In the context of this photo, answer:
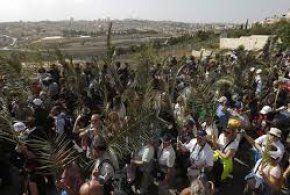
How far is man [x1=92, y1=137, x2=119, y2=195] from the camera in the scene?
23.0 feet

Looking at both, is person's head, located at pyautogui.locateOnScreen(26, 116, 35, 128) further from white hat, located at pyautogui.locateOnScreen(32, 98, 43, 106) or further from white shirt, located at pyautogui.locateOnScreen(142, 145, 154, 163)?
white shirt, located at pyautogui.locateOnScreen(142, 145, 154, 163)

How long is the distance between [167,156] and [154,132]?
2.65ft

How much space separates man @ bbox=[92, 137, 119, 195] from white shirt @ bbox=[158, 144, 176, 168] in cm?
169

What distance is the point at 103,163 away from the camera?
23.4ft

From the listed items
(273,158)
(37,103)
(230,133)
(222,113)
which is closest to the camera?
(273,158)

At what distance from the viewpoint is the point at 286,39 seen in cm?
3869

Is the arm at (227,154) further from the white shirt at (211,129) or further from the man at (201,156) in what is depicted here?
the white shirt at (211,129)

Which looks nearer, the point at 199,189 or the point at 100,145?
the point at 199,189

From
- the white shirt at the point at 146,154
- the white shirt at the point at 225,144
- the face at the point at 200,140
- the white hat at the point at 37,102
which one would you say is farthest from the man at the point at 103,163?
the white hat at the point at 37,102

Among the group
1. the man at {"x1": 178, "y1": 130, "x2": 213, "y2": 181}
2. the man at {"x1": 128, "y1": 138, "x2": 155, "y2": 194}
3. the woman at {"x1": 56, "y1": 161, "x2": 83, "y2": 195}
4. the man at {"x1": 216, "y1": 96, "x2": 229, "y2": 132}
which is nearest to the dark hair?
the woman at {"x1": 56, "y1": 161, "x2": 83, "y2": 195}

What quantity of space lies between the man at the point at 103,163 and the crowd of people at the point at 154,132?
1 centimetres

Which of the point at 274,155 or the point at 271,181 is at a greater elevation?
the point at 274,155

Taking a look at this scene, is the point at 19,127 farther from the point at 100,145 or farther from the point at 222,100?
the point at 222,100

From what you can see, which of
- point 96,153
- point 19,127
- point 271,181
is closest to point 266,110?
point 271,181
